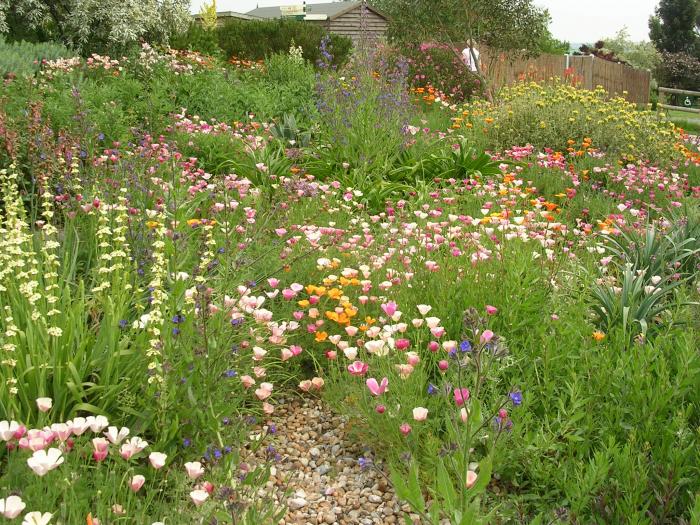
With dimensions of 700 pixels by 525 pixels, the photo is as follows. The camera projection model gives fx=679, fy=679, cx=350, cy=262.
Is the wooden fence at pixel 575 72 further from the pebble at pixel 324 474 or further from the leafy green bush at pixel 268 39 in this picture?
the pebble at pixel 324 474

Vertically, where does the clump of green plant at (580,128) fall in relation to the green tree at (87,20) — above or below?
below

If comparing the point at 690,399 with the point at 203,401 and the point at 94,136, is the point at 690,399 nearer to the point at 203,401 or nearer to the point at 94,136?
the point at 203,401

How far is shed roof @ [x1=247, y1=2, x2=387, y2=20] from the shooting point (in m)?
41.8

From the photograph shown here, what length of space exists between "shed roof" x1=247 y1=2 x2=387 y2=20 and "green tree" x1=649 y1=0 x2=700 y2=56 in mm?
20949

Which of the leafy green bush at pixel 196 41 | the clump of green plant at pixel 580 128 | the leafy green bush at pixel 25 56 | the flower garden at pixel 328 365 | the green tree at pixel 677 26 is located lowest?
the flower garden at pixel 328 365

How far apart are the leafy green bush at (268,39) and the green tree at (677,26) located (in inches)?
1292

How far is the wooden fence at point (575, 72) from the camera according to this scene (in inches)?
688

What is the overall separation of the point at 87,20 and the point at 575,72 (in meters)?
15.1

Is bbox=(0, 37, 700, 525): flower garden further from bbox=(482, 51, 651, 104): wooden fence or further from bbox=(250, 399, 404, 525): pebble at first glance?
bbox=(482, 51, 651, 104): wooden fence

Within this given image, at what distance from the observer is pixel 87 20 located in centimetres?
1381

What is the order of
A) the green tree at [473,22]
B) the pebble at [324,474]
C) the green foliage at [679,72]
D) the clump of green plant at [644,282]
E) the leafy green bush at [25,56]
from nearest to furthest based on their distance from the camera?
the pebble at [324,474] < the clump of green plant at [644,282] < the leafy green bush at [25,56] < the green tree at [473,22] < the green foliage at [679,72]

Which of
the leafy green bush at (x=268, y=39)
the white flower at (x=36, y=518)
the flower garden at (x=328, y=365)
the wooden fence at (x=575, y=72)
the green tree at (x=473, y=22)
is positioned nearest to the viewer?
the white flower at (x=36, y=518)

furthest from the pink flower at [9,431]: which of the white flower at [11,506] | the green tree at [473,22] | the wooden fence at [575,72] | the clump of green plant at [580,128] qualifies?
the wooden fence at [575,72]

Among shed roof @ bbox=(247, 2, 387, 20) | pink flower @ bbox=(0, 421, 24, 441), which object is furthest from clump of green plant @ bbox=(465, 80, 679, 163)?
shed roof @ bbox=(247, 2, 387, 20)
